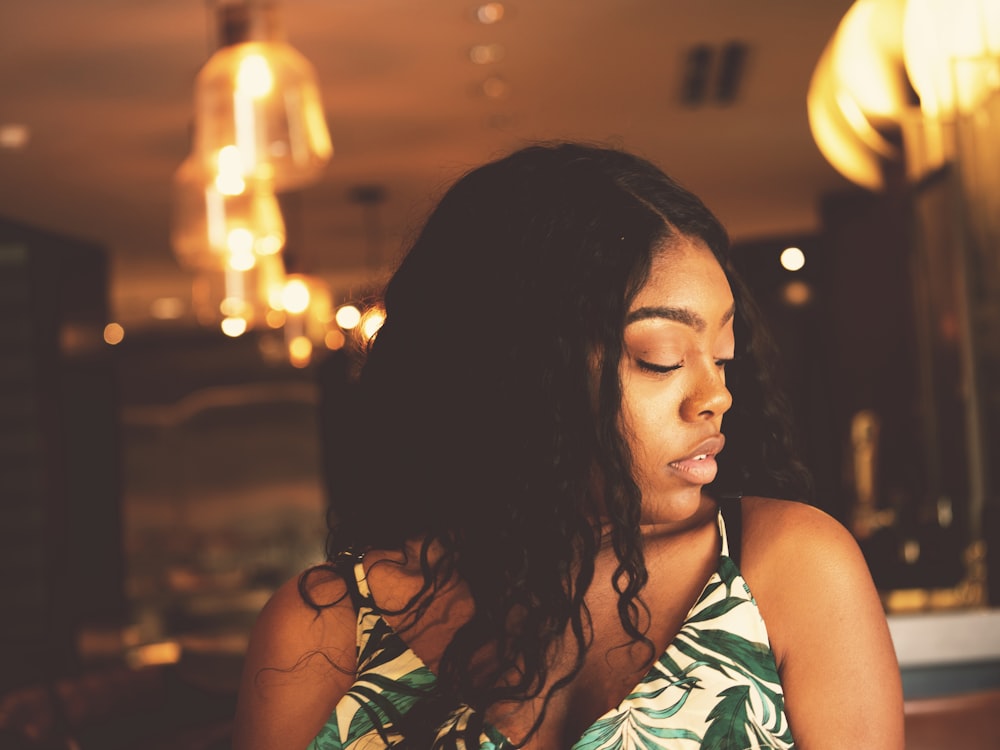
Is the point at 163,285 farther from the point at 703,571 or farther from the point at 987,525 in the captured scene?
the point at 703,571

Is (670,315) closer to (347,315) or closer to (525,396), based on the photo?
(525,396)

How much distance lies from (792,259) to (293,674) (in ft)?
24.6

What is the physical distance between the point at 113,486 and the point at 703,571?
685cm

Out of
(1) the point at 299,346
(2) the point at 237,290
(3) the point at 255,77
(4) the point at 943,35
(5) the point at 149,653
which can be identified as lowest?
(5) the point at 149,653

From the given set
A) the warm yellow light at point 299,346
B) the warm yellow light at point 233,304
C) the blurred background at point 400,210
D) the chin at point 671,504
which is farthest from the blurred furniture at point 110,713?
the warm yellow light at point 299,346

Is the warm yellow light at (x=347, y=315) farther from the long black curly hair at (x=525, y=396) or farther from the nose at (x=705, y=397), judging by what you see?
the nose at (x=705, y=397)

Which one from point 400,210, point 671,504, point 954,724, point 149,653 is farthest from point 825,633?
point 400,210

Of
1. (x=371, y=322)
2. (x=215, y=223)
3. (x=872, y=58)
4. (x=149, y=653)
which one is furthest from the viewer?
(x=149, y=653)

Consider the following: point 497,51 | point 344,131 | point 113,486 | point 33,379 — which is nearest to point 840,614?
point 497,51

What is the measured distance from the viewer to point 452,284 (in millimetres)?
1394

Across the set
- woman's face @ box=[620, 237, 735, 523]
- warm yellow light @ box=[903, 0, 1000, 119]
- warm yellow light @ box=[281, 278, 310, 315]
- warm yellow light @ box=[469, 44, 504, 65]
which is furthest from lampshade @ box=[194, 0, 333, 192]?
warm yellow light @ box=[281, 278, 310, 315]

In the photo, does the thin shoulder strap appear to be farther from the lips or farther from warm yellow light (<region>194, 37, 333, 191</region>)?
warm yellow light (<region>194, 37, 333, 191</region>)

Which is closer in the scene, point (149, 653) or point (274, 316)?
point (274, 316)

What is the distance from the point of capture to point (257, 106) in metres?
2.84
